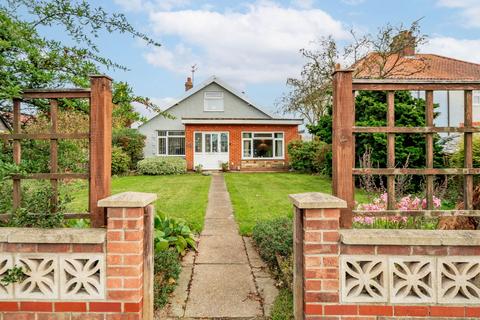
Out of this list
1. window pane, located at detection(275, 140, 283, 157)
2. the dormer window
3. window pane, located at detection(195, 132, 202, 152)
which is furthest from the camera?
the dormer window

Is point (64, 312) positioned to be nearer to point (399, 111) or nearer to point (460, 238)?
point (460, 238)

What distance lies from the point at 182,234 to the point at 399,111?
9137 mm

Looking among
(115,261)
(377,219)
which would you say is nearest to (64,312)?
(115,261)

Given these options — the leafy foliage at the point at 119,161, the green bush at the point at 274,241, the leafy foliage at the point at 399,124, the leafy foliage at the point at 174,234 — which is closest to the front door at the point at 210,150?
the leafy foliage at the point at 119,161

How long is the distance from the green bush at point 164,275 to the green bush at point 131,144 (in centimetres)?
1827

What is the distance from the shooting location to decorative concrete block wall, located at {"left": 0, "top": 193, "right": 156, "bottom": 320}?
2.63 meters

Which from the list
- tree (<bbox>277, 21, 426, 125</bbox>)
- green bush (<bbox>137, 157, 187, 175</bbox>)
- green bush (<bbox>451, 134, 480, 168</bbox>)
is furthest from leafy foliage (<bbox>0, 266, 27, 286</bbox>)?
green bush (<bbox>137, 157, 187, 175</bbox>)

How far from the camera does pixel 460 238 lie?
2570mm

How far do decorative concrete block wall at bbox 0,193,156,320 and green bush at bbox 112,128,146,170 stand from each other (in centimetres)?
1906

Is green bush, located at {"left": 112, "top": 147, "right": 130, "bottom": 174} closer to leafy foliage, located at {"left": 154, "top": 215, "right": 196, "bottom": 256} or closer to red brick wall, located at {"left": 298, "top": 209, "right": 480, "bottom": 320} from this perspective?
leafy foliage, located at {"left": 154, "top": 215, "right": 196, "bottom": 256}

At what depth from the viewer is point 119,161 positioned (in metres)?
19.3

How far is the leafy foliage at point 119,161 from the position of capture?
1911cm

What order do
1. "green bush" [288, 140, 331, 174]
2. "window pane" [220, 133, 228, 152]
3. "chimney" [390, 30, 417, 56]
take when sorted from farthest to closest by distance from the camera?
"window pane" [220, 133, 228, 152] → "green bush" [288, 140, 331, 174] → "chimney" [390, 30, 417, 56]

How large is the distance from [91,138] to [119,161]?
17.2 m
